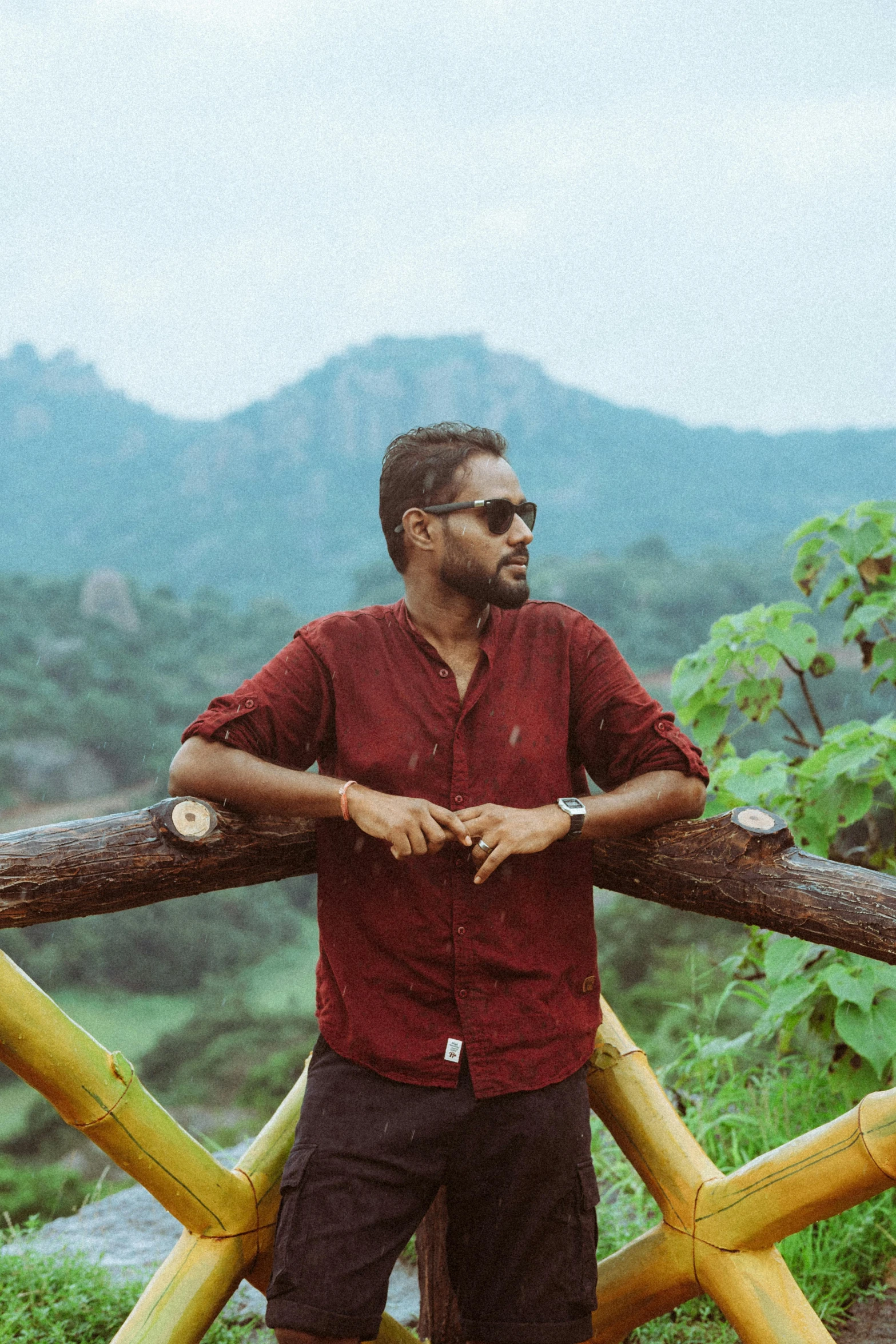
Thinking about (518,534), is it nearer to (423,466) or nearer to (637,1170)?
(423,466)

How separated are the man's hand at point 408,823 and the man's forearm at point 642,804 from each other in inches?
7.1

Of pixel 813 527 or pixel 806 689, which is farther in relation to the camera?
pixel 806 689

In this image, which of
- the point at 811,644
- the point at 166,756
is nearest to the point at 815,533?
the point at 811,644

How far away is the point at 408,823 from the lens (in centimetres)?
183

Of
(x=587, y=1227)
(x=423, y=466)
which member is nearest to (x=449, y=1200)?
(x=587, y=1227)

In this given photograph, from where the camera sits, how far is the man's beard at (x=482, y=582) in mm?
2043

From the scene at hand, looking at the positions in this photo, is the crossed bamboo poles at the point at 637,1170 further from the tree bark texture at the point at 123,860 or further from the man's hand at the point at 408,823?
the man's hand at the point at 408,823

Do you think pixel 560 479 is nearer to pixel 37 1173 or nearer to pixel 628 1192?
pixel 37 1173

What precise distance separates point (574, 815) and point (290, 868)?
553mm

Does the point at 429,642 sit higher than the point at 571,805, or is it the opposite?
the point at 429,642

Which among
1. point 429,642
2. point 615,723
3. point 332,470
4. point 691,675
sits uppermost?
point 429,642

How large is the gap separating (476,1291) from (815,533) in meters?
2.37

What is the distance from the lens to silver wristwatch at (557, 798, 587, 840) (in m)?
1.92

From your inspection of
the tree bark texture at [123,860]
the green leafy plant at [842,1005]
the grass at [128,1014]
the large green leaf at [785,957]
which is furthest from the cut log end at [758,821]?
the grass at [128,1014]
